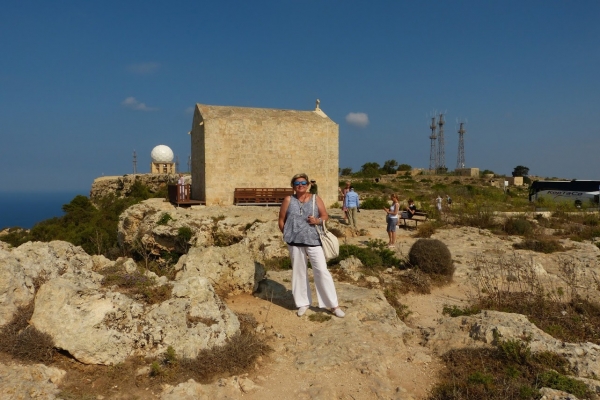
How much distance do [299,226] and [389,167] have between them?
58659 millimetres

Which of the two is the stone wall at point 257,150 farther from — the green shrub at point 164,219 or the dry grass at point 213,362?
the dry grass at point 213,362

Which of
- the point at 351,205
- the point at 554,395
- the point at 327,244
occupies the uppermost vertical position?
the point at 351,205

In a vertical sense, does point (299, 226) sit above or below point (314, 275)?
above

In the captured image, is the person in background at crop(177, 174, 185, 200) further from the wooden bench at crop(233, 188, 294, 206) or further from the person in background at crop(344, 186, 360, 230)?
the person in background at crop(344, 186, 360, 230)

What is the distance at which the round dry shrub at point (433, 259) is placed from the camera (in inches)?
342

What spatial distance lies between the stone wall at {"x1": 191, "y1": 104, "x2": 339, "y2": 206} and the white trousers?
13798 millimetres

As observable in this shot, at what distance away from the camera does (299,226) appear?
5156 millimetres

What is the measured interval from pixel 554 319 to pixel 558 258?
223 inches

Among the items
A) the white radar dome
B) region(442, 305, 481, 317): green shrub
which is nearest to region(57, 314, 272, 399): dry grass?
region(442, 305, 481, 317): green shrub

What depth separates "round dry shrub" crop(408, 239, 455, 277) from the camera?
8.69 metres

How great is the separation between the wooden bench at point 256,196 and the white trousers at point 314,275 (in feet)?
43.7

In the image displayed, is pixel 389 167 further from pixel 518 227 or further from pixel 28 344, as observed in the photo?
pixel 28 344

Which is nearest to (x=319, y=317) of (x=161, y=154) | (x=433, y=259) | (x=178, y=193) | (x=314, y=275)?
(x=314, y=275)

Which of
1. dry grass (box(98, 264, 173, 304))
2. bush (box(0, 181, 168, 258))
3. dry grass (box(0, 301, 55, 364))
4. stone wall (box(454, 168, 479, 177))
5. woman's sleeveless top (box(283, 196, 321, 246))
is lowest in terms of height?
bush (box(0, 181, 168, 258))
